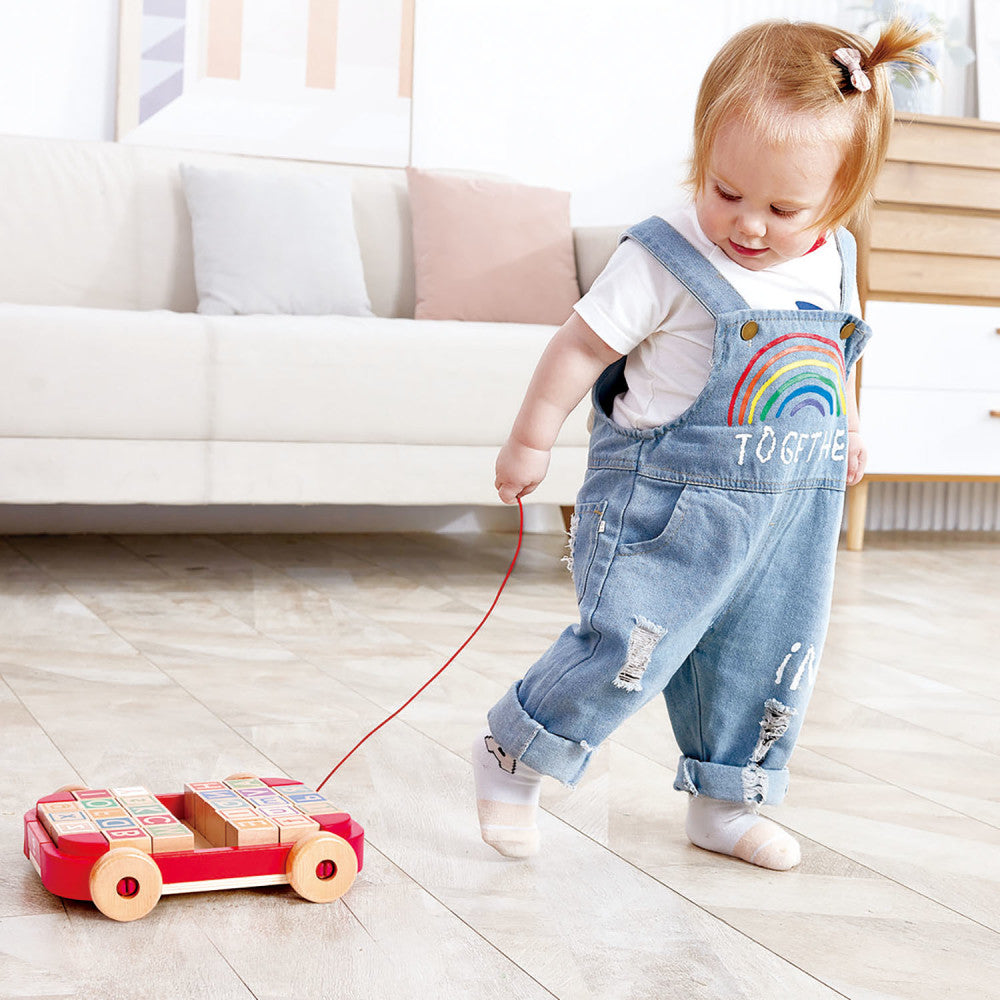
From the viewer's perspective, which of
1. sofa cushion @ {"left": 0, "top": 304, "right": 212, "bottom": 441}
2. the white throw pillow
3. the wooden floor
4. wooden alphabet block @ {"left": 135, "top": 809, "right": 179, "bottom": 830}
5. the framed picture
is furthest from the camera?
the framed picture

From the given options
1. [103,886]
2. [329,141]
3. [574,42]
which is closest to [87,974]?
[103,886]

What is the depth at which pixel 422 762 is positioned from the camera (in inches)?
51.5

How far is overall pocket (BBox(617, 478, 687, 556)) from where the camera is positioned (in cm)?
100

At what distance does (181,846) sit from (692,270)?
547 millimetres

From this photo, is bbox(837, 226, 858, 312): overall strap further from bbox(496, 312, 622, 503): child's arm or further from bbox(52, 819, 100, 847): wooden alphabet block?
bbox(52, 819, 100, 847): wooden alphabet block

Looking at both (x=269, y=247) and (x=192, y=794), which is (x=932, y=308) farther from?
(x=192, y=794)

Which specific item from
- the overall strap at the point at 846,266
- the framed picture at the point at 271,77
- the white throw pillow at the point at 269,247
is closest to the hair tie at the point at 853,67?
the overall strap at the point at 846,266

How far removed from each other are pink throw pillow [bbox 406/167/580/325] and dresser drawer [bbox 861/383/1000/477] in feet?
2.45

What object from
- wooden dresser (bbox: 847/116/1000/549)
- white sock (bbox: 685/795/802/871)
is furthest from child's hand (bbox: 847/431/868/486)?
wooden dresser (bbox: 847/116/1000/549)

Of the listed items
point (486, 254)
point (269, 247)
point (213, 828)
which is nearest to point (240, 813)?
point (213, 828)

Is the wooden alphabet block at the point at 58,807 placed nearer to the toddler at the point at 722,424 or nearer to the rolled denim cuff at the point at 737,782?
the toddler at the point at 722,424

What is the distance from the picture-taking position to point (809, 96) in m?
0.92

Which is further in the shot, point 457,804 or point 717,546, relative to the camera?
point 457,804

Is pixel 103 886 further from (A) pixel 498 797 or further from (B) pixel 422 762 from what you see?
(B) pixel 422 762
